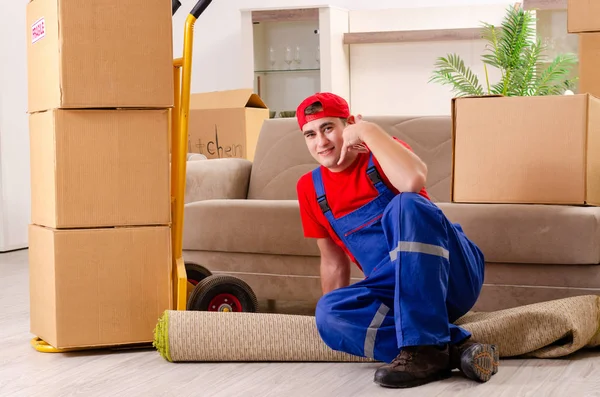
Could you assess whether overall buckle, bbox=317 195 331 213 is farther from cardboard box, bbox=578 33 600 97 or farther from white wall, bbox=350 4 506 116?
white wall, bbox=350 4 506 116

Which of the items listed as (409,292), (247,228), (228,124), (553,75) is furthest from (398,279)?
(553,75)

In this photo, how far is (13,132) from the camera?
5.20 m

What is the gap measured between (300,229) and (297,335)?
1.91 ft

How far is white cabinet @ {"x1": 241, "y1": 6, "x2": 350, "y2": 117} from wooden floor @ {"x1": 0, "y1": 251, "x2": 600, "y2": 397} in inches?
147

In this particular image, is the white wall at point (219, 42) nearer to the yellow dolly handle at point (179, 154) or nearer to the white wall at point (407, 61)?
the white wall at point (407, 61)

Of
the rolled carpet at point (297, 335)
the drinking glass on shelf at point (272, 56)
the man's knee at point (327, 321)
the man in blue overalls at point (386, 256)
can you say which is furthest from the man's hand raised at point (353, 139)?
the drinking glass on shelf at point (272, 56)

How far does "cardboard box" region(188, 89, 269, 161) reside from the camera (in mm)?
4848

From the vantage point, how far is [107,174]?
2266mm

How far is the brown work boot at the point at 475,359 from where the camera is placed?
1.89 m

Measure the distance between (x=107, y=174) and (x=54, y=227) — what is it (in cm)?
20

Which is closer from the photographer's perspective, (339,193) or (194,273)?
A: (339,193)

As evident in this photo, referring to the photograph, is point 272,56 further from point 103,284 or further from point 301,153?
point 103,284

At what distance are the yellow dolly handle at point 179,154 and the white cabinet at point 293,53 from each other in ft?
10.8

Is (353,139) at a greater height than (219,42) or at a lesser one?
lesser
